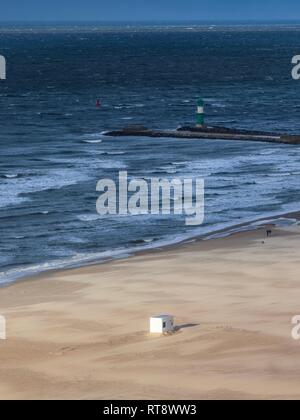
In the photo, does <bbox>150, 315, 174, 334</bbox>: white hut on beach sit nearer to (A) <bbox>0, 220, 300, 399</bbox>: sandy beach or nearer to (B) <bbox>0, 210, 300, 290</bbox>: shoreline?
(A) <bbox>0, 220, 300, 399</bbox>: sandy beach

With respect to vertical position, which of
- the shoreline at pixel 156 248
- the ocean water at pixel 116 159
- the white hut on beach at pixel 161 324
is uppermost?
the white hut on beach at pixel 161 324

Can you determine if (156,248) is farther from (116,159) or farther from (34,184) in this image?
(116,159)

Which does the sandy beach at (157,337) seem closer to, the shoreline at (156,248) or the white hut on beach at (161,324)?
the white hut on beach at (161,324)

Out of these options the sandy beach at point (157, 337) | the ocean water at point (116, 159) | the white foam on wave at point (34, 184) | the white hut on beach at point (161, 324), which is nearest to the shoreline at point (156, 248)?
the ocean water at point (116, 159)

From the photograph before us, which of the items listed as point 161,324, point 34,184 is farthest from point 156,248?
point 34,184

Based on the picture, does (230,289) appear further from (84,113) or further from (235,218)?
(84,113)

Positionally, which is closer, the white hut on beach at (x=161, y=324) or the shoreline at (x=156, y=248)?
the white hut on beach at (x=161, y=324)
